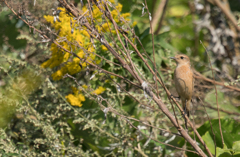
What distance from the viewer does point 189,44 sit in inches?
158

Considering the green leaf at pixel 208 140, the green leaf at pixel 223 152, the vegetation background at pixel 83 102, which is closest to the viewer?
the green leaf at pixel 223 152

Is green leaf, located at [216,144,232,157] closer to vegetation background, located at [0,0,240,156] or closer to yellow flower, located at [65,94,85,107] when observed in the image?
vegetation background, located at [0,0,240,156]

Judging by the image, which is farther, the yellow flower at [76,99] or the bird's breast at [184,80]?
the bird's breast at [184,80]

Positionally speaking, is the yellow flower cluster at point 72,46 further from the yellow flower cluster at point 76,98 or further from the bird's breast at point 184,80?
the bird's breast at point 184,80

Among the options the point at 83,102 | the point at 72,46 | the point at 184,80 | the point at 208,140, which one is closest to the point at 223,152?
the point at 208,140

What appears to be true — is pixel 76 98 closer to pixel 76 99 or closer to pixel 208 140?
pixel 76 99

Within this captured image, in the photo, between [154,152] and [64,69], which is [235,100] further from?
[64,69]

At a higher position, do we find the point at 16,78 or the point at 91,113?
the point at 16,78

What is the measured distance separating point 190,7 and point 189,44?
0.55 meters

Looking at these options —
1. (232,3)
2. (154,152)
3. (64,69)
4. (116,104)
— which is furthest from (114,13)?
(232,3)

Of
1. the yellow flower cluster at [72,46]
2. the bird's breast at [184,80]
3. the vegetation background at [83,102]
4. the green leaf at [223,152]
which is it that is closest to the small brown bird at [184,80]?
the bird's breast at [184,80]

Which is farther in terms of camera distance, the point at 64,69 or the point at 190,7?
the point at 190,7

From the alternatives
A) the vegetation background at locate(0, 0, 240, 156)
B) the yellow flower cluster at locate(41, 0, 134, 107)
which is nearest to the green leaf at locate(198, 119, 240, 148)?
the vegetation background at locate(0, 0, 240, 156)

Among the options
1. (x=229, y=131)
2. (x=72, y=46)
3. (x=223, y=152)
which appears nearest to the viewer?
(x=223, y=152)
